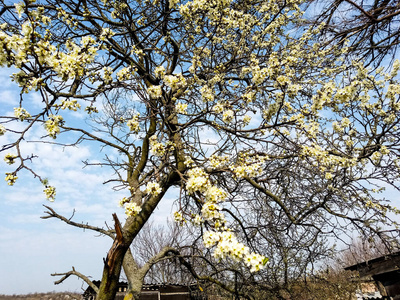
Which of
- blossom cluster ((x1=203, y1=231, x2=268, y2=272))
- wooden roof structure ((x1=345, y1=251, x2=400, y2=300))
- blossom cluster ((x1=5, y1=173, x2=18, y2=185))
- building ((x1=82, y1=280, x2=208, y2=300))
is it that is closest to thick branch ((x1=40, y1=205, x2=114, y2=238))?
blossom cluster ((x1=5, y1=173, x2=18, y2=185))

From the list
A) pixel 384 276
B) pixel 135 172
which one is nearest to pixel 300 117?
pixel 135 172

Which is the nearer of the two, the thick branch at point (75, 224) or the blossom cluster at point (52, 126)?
the blossom cluster at point (52, 126)

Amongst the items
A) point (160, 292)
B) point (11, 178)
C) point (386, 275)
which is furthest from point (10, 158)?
point (386, 275)

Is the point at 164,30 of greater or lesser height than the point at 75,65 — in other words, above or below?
above

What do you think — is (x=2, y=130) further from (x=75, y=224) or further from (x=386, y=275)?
(x=386, y=275)

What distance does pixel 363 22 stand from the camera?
3.69 meters

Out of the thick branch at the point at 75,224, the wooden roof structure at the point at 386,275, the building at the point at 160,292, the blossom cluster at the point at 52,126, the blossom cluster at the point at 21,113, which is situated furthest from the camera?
the building at the point at 160,292

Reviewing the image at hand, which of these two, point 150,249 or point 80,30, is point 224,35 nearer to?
point 80,30

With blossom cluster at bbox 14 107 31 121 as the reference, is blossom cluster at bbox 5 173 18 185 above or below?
below

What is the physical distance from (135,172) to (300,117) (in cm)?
349

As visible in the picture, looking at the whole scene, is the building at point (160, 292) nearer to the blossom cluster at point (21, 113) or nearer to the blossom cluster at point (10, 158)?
the blossom cluster at point (10, 158)

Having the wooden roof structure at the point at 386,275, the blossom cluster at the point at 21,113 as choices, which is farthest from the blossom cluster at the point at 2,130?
the wooden roof structure at the point at 386,275

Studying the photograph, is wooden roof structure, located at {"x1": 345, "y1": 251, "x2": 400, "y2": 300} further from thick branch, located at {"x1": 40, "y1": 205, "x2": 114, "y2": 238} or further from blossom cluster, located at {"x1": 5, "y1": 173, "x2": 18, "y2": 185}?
blossom cluster, located at {"x1": 5, "y1": 173, "x2": 18, "y2": 185}

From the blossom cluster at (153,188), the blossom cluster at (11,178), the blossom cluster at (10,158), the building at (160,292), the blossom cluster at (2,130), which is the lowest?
the building at (160,292)
